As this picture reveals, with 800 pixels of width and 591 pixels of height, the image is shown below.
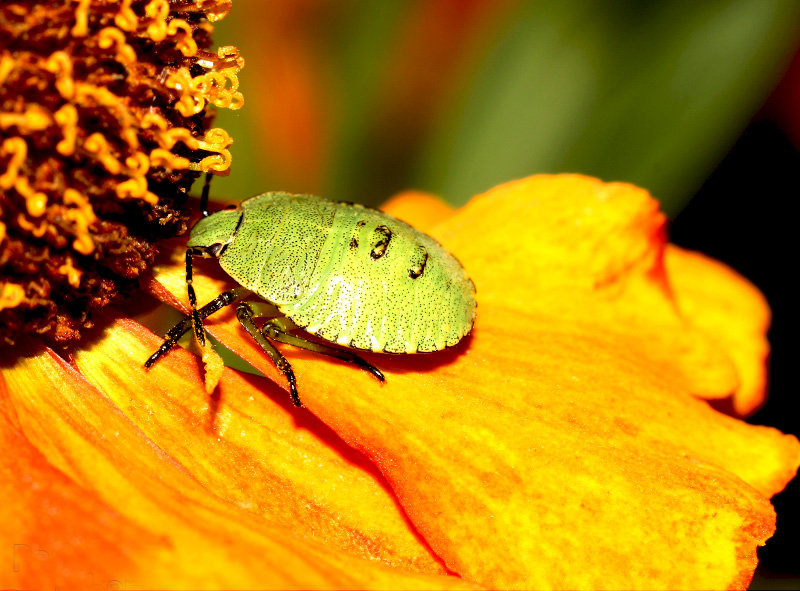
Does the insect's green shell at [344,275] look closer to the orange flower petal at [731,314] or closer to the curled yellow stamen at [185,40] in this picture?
the curled yellow stamen at [185,40]

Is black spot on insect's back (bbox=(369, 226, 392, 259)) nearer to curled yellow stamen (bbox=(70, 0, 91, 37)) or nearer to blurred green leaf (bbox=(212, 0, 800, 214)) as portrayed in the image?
curled yellow stamen (bbox=(70, 0, 91, 37))

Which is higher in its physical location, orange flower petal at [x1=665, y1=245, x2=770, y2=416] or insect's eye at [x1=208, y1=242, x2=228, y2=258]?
insect's eye at [x1=208, y1=242, x2=228, y2=258]

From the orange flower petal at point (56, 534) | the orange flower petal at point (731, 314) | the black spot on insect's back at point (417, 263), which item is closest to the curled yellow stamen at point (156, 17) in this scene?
the black spot on insect's back at point (417, 263)

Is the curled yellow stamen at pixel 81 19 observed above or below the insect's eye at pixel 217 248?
above

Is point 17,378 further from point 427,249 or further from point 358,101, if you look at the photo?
point 358,101

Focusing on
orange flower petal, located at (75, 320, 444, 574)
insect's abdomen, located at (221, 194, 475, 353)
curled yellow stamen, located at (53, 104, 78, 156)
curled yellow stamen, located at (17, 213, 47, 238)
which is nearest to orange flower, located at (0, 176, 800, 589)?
orange flower petal, located at (75, 320, 444, 574)

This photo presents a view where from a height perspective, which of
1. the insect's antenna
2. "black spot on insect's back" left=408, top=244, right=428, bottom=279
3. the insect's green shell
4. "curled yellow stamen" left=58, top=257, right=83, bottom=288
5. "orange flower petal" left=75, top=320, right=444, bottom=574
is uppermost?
"black spot on insect's back" left=408, top=244, right=428, bottom=279

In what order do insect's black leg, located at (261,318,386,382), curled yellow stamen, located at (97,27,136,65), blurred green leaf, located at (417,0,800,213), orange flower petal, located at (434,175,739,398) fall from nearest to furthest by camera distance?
curled yellow stamen, located at (97,27,136,65)
insect's black leg, located at (261,318,386,382)
orange flower petal, located at (434,175,739,398)
blurred green leaf, located at (417,0,800,213)

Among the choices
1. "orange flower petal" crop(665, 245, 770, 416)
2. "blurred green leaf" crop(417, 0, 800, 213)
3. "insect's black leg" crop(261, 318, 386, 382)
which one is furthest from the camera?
"blurred green leaf" crop(417, 0, 800, 213)
